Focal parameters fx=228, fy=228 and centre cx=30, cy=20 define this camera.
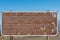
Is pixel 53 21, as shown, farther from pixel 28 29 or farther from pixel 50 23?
pixel 28 29

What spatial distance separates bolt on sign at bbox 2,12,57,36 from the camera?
35.1 ft

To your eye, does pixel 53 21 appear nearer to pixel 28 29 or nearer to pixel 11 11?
pixel 28 29

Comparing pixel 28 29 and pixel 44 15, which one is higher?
pixel 44 15

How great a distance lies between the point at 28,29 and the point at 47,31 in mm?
900

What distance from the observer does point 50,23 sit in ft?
35.2

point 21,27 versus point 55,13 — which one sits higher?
point 55,13

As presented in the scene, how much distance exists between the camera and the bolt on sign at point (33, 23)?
10688mm

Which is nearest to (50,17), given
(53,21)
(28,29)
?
(53,21)

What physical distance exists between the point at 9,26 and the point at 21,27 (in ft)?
1.94

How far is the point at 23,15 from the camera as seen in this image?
10750 millimetres

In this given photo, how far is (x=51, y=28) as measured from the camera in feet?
35.2

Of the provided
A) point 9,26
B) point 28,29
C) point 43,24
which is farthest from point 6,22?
point 43,24

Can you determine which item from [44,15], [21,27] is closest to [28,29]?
[21,27]

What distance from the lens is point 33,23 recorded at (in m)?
10.7
